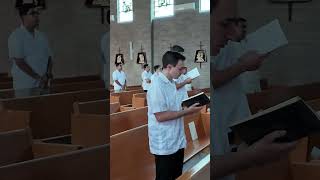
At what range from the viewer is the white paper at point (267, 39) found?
61 cm

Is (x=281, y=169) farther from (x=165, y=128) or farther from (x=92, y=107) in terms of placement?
(x=165, y=128)

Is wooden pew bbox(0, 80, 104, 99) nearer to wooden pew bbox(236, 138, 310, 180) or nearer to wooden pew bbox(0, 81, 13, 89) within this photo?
wooden pew bbox(0, 81, 13, 89)

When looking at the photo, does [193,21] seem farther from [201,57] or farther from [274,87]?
[274,87]

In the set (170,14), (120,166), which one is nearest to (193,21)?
(170,14)

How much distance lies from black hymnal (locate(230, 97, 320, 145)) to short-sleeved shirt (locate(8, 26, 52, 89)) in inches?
20.1

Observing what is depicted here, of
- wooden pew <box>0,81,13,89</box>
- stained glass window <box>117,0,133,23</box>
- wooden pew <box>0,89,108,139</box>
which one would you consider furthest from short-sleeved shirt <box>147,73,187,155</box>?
stained glass window <box>117,0,133,23</box>

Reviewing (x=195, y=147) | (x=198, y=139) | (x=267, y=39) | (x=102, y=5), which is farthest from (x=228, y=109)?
(x=198, y=139)

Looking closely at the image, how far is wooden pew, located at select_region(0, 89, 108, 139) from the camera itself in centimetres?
93

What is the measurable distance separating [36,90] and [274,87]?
57 centimetres

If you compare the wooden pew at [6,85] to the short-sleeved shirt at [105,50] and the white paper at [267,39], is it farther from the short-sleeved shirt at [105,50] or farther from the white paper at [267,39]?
the white paper at [267,39]

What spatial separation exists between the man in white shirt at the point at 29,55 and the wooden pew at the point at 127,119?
182 centimetres

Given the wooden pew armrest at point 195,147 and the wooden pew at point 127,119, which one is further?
the wooden pew armrest at point 195,147

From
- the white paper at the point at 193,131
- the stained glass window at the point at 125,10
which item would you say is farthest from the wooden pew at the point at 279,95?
the stained glass window at the point at 125,10

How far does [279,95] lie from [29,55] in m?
0.58
